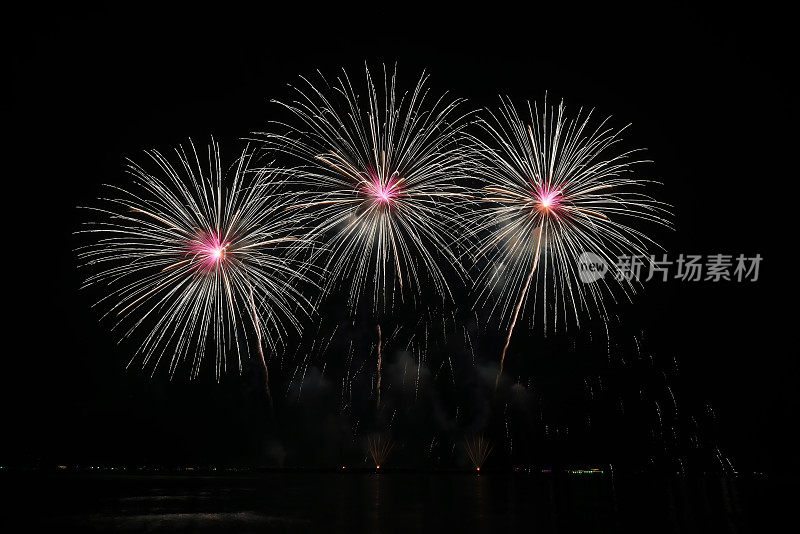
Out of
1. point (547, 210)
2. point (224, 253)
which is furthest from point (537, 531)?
point (224, 253)

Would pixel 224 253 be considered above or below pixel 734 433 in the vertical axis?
below

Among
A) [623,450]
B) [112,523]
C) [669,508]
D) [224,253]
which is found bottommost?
[112,523]

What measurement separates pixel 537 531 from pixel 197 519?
1690cm

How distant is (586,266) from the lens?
25.8 m

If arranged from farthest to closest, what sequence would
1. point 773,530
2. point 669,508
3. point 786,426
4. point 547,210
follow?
1. point 786,426
2. point 669,508
3. point 773,530
4. point 547,210

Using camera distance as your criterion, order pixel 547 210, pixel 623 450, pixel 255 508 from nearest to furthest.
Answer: pixel 547 210, pixel 255 508, pixel 623 450

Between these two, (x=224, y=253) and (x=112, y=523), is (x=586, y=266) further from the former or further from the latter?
(x=112, y=523)

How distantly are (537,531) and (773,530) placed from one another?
934 cm

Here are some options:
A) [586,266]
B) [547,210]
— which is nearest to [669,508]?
[586,266]

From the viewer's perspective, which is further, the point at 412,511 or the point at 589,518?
the point at 412,511

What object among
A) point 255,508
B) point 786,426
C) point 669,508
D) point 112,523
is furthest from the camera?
point 786,426

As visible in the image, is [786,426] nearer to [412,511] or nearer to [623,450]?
[623,450]

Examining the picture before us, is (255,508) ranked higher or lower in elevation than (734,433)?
lower

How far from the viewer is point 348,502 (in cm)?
4866
